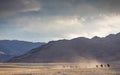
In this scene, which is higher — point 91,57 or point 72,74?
point 91,57

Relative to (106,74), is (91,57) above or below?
above

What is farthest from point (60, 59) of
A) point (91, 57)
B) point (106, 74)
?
point (106, 74)

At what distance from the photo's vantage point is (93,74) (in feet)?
163

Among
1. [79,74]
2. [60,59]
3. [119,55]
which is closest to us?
[79,74]

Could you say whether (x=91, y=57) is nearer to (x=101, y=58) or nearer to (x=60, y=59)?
(x=101, y=58)

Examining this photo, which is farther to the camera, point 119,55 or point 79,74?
point 119,55

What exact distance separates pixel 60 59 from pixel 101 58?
28.9 m

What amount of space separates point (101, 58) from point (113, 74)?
143 meters

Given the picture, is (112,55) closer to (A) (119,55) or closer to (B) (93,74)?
(A) (119,55)

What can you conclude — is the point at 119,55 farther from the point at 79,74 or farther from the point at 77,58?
the point at 79,74

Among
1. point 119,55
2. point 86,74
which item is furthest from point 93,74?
point 119,55

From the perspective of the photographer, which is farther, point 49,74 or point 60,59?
point 60,59

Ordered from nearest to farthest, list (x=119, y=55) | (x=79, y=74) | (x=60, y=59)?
(x=79, y=74) → (x=119, y=55) → (x=60, y=59)

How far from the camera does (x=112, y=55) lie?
19375cm
